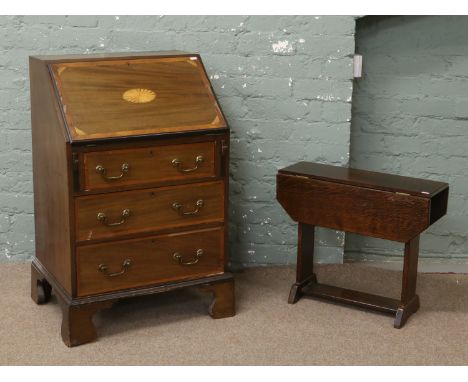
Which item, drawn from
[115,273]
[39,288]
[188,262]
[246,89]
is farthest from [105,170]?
[246,89]

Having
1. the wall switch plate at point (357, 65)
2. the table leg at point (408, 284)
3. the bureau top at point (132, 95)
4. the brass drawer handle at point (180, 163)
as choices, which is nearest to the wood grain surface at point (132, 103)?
the bureau top at point (132, 95)

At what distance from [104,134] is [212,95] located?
54 cm

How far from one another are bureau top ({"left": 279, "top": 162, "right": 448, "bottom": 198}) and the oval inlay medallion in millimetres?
758

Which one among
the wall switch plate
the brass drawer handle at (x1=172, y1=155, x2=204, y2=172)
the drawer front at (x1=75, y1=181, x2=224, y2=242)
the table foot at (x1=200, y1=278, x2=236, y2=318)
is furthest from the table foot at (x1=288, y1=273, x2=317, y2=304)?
the wall switch plate

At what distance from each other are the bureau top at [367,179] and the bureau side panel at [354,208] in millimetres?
22

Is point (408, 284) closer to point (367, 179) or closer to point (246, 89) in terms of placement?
point (367, 179)

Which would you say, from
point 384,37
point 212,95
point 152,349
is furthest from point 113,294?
point 384,37

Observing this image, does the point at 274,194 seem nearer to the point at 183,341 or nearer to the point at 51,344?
the point at 183,341

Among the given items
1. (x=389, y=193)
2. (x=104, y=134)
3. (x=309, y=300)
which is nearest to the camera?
(x=104, y=134)

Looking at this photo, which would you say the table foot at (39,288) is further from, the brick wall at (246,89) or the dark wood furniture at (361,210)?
the dark wood furniture at (361,210)

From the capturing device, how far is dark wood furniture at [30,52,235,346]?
3.36 meters

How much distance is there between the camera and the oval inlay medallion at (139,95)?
3455mm

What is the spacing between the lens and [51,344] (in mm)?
3486

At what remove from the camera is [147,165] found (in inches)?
135
